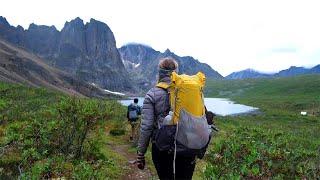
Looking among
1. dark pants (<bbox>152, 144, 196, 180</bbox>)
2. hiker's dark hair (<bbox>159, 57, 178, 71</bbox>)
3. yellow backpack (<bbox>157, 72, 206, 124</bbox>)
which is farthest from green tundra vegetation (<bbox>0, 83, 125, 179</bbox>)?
yellow backpack (<bbox>157, 72, 206, 124</bbox>)

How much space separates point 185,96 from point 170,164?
119cm

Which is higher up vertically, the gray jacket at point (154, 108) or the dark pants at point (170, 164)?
the gray jacket at point (154, 108)

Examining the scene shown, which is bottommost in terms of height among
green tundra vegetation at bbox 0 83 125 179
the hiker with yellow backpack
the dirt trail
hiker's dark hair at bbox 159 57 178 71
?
the dirt trail

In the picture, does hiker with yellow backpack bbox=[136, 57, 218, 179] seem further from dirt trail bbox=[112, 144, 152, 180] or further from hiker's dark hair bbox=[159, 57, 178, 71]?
dirt trail bbox=[112, 144, 152, 180]

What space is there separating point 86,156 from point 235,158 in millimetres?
5309

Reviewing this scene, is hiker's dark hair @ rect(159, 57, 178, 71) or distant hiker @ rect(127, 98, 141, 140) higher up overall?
hiker's dark hair @ rect(159, 57, 178, 71)

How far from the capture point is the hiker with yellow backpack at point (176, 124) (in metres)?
7.52

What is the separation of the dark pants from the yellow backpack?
611 mm

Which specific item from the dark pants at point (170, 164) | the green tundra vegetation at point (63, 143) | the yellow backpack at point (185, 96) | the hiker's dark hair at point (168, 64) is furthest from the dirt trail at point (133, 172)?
the yellow backpack at point (185, 96)

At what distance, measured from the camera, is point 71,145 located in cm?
1627

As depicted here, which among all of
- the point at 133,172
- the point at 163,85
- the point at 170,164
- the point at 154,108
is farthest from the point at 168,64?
the point at 133,172

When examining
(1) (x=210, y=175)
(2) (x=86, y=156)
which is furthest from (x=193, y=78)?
(2) (x=86, y=156)

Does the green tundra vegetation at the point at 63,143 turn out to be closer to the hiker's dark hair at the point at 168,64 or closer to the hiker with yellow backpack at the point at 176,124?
the hiker with yellow backpack at the point at 176,124

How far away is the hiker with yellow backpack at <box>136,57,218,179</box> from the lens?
7.52 m
